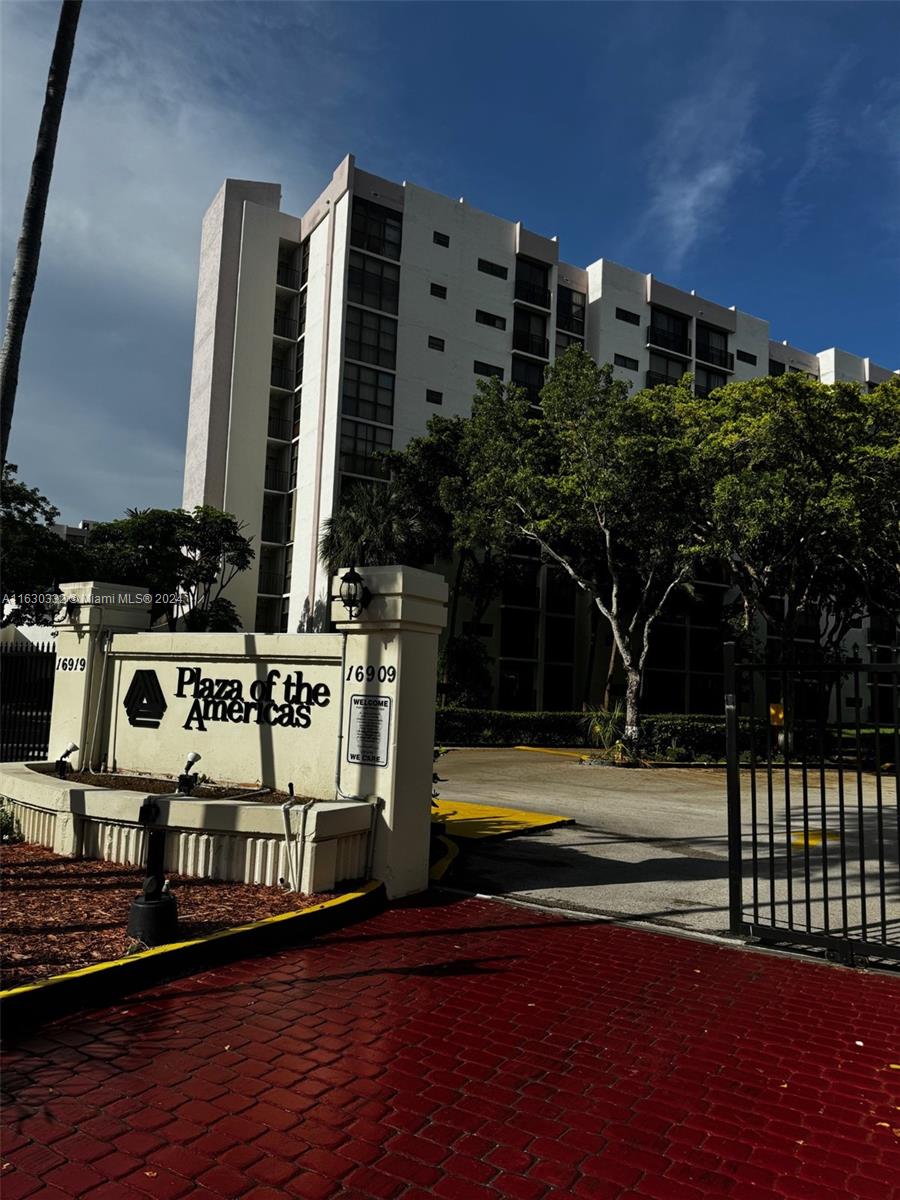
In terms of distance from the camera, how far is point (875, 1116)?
4062mm

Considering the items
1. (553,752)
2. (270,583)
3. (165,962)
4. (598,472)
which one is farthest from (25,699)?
(270,583)

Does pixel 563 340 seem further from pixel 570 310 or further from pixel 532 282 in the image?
pixel 532 282

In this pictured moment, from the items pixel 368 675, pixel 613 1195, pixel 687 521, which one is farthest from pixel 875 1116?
pixel 687 521

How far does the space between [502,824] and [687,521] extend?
56.3ft

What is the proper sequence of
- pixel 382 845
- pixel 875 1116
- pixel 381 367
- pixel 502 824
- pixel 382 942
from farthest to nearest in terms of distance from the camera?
pixel 381 367 → pixel 502 824 → pixel 382 845 → pixel 382 942 → pixel 875 1116

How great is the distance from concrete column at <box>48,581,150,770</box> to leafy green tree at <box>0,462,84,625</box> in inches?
879

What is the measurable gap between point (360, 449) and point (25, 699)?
31.2 metres

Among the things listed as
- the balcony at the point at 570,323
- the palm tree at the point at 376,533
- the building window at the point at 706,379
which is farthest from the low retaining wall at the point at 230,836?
the building window at the point at 706,379

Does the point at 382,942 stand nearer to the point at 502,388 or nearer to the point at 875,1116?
the point at 875,1116

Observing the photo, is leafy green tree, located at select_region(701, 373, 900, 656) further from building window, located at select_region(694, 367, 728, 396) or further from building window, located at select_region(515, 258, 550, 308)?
building window, located at select_region(694, 367, 728, 396)

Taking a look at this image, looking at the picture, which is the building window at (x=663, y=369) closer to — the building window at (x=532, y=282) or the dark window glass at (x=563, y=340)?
the dark window glass at (x=563, y=340)

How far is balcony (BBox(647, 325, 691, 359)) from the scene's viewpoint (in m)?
54.6

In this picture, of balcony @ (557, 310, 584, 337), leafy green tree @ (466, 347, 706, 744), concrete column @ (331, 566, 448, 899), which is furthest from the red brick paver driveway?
balcony @ (557, 310, 584, 337)

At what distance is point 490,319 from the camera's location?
48969mm
